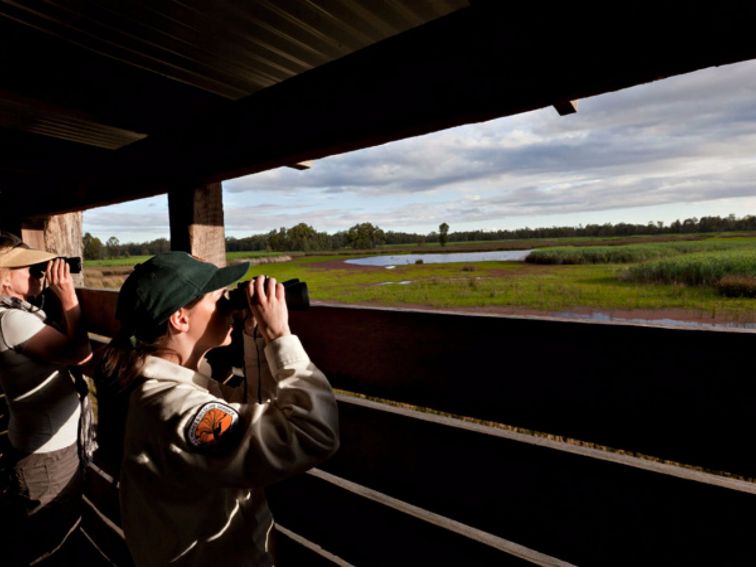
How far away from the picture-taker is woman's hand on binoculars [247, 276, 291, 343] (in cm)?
108

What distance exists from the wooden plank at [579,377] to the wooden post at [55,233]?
14.4 feet

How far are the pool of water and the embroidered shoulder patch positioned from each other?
7417 centimetres

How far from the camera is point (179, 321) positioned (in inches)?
45.4

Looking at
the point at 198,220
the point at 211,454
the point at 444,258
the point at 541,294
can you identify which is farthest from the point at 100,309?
the point at 444,258

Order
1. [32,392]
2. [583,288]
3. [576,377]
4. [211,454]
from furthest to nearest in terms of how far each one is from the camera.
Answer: [583,288] → [32,392] → [576,377] → [211,454]

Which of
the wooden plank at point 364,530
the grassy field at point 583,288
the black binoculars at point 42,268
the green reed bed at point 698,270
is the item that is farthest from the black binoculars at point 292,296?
the green reed bed at point 698,270

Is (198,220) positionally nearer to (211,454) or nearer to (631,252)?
(211,454)

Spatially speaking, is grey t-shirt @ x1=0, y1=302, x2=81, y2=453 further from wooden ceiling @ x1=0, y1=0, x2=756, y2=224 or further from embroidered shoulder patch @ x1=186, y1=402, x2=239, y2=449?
embroidered shoulder patch @ x1=186, y1=402, x2=239, y2=449

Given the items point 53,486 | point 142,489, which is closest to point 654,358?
point 142,489

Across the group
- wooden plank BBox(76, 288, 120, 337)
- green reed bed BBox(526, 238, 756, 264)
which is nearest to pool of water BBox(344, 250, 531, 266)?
green reed bed BBox(526, 238, 756, 264)

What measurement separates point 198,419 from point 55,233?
482 centimetres

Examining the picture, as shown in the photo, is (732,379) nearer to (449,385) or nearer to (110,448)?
(449,385)

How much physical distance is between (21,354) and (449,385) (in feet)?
6.83

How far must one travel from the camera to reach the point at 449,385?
1.26m
